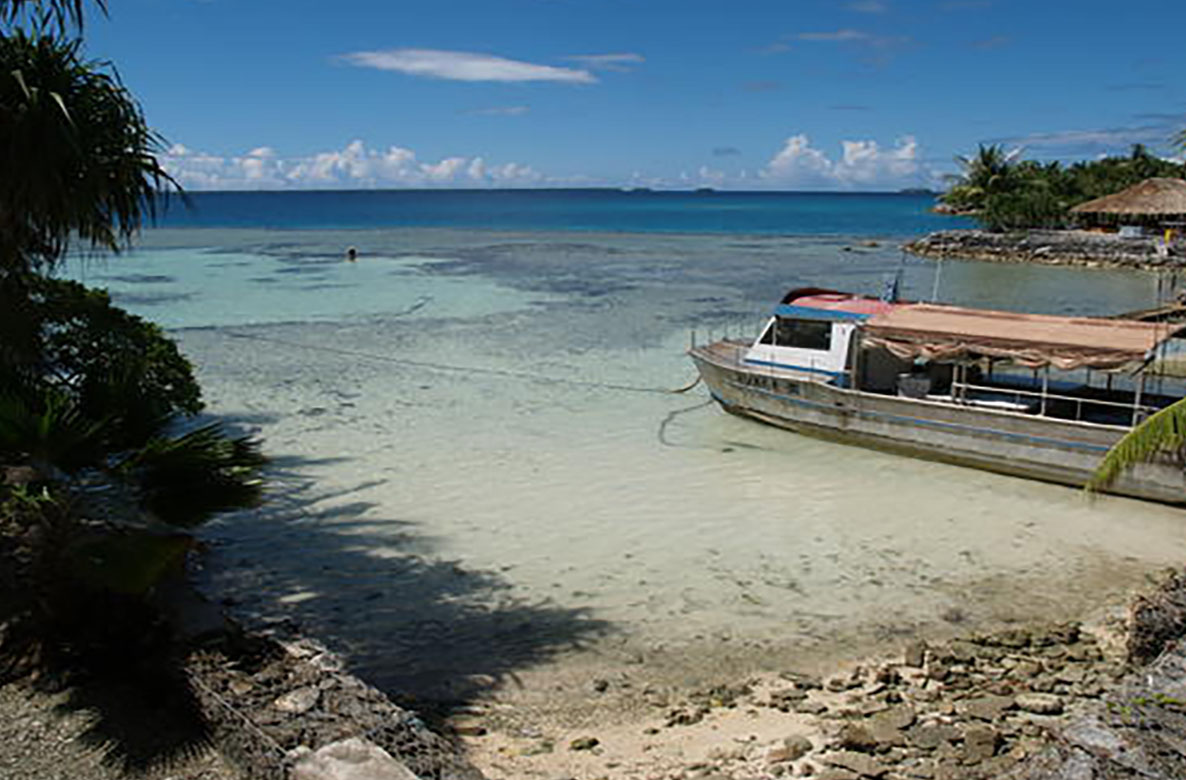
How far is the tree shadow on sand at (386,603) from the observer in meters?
8.33

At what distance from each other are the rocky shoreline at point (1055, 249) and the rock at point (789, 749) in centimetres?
3616

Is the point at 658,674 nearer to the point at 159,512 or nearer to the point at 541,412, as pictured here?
the point at 159,512

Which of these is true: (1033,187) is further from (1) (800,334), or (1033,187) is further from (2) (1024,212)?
(1) (800,334)

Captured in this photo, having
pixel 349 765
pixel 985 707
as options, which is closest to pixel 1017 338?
pixel 985 707

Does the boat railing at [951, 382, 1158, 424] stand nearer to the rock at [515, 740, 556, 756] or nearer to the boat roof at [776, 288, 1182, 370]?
the boat roof at [776, 288, 1182, 370]

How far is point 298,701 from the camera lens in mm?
6082

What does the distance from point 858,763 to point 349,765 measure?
11.2ft

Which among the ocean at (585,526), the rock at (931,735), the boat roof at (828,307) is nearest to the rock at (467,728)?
the ocean at (585,526)

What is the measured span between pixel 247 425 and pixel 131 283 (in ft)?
90.0

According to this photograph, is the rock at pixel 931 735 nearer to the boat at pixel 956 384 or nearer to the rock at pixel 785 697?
the rock at pixel 785 697

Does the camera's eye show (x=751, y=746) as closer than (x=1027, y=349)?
Yes

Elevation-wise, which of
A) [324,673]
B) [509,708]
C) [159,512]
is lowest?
[509,708]

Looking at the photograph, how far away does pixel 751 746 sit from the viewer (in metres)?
6.92

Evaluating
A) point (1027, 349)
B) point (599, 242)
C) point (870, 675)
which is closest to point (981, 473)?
point (1027, 349)
